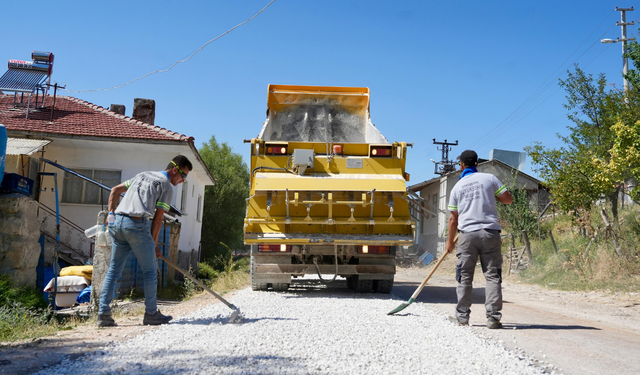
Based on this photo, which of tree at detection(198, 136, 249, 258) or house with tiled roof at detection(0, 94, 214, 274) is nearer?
house with tiled roof at detection(0, 94, 214, 274)

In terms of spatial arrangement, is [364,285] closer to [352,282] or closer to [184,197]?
[352,282]

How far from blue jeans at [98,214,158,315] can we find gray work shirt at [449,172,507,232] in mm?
3238

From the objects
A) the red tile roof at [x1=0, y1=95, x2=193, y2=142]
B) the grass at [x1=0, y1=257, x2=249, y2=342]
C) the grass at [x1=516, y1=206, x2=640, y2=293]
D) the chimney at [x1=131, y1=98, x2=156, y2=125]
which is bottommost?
the grass at [x1=0, y1=257, x2=249, y2=342]

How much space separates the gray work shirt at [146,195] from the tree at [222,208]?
2654cm

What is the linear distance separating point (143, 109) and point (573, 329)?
17385mm

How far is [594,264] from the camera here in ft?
38.3

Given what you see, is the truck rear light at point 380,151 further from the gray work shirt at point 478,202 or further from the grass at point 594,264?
the grass at point 594,264

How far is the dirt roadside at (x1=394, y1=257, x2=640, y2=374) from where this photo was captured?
157 inches

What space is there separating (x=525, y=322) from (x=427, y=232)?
28.0 meters

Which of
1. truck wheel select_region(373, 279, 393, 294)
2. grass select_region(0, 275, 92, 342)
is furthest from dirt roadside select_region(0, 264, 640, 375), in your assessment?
truck wheel select_region(373, 279, 393, 294)

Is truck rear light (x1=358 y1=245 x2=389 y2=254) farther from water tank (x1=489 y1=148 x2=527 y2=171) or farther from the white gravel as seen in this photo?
water tank (x1=489 y1=148 x2=527 y2=171)

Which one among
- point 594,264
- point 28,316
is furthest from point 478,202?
point 594,264

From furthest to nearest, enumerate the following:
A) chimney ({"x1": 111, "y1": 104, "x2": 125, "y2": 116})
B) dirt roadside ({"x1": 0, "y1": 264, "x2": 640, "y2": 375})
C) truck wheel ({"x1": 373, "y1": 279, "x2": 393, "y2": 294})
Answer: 1. chimney ({"x1": 111, "y1": 104, "x2": 125, "y2": 116})
2. truck wheel ({"x1": 373, "y1": 279, "x2": 393, "y2": 294})
3. dirt roadside ({"x1": 0, "y1": 264, "x2": 640, "y2": 375})

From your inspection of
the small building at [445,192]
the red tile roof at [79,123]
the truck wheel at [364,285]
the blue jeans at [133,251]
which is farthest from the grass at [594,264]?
the small building at [445,192]
